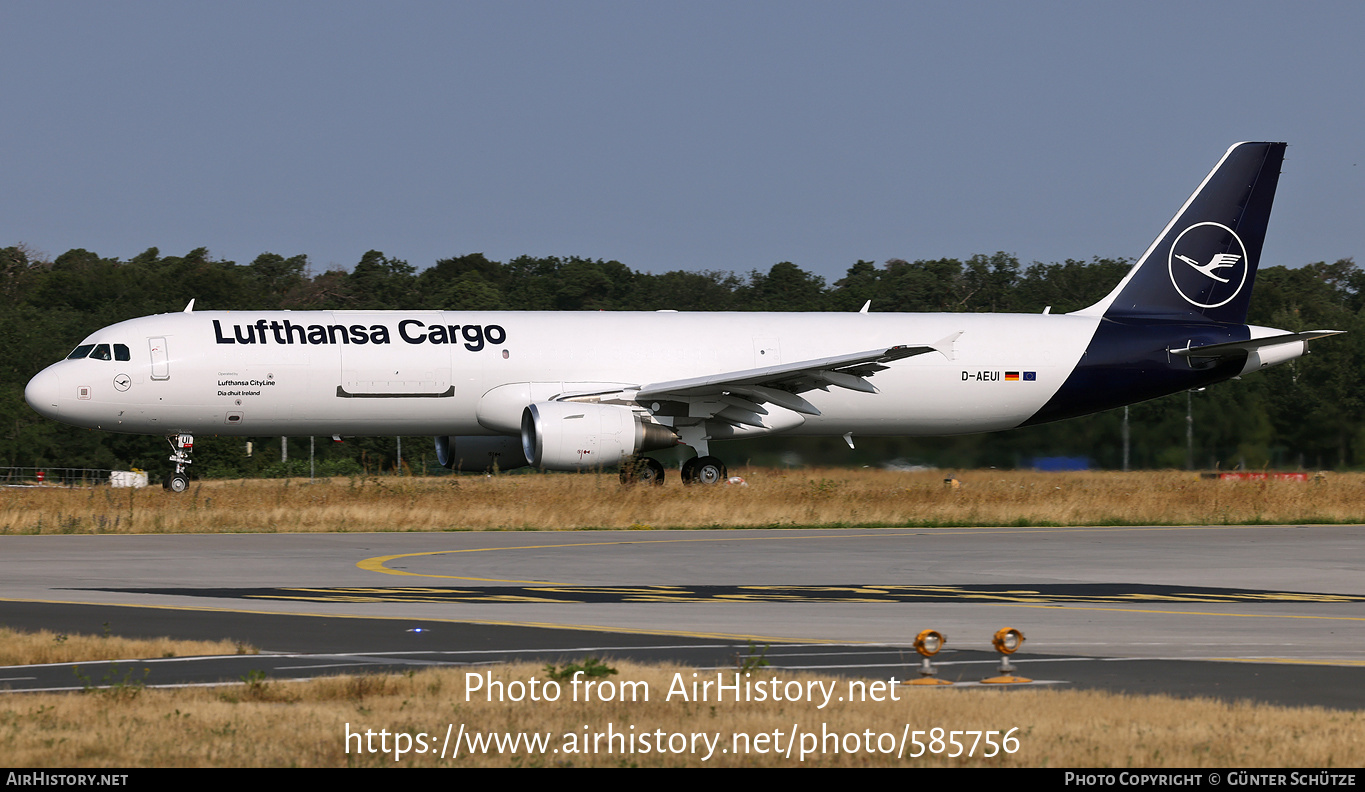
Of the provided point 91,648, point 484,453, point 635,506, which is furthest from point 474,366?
point 91,648

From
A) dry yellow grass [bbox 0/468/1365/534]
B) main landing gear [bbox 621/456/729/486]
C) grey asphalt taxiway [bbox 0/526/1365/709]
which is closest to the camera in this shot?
grey asphalt taxiway [bbox 0/526/1365/709]

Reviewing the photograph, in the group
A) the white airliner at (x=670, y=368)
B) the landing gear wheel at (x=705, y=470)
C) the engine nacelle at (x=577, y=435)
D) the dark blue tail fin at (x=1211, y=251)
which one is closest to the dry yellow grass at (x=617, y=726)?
the engine nacelle at (x=577, y=435)

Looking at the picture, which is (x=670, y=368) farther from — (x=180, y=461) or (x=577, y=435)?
(x=180, y=461)

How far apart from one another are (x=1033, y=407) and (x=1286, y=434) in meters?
6.26

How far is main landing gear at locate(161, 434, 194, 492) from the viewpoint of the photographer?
100 feet

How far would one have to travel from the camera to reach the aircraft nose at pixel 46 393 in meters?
30.6

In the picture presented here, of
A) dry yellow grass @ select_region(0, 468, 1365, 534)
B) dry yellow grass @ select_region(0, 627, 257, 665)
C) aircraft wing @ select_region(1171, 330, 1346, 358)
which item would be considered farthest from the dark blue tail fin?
dry yellow grass @ select_region(0, 627, 257, 665)

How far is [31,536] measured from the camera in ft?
79.2

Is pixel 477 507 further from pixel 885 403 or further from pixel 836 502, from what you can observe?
pixel 885 403

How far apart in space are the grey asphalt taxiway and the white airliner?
7092 millimetres

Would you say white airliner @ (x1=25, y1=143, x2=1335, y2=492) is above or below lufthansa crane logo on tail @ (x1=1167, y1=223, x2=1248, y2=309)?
below

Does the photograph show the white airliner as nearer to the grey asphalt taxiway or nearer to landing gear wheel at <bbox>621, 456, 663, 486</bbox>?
landing gear wheel at <bbox>621, 456, 663, 486</bbox>

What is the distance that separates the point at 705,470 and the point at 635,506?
4.85m

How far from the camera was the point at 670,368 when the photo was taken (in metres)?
33.2
